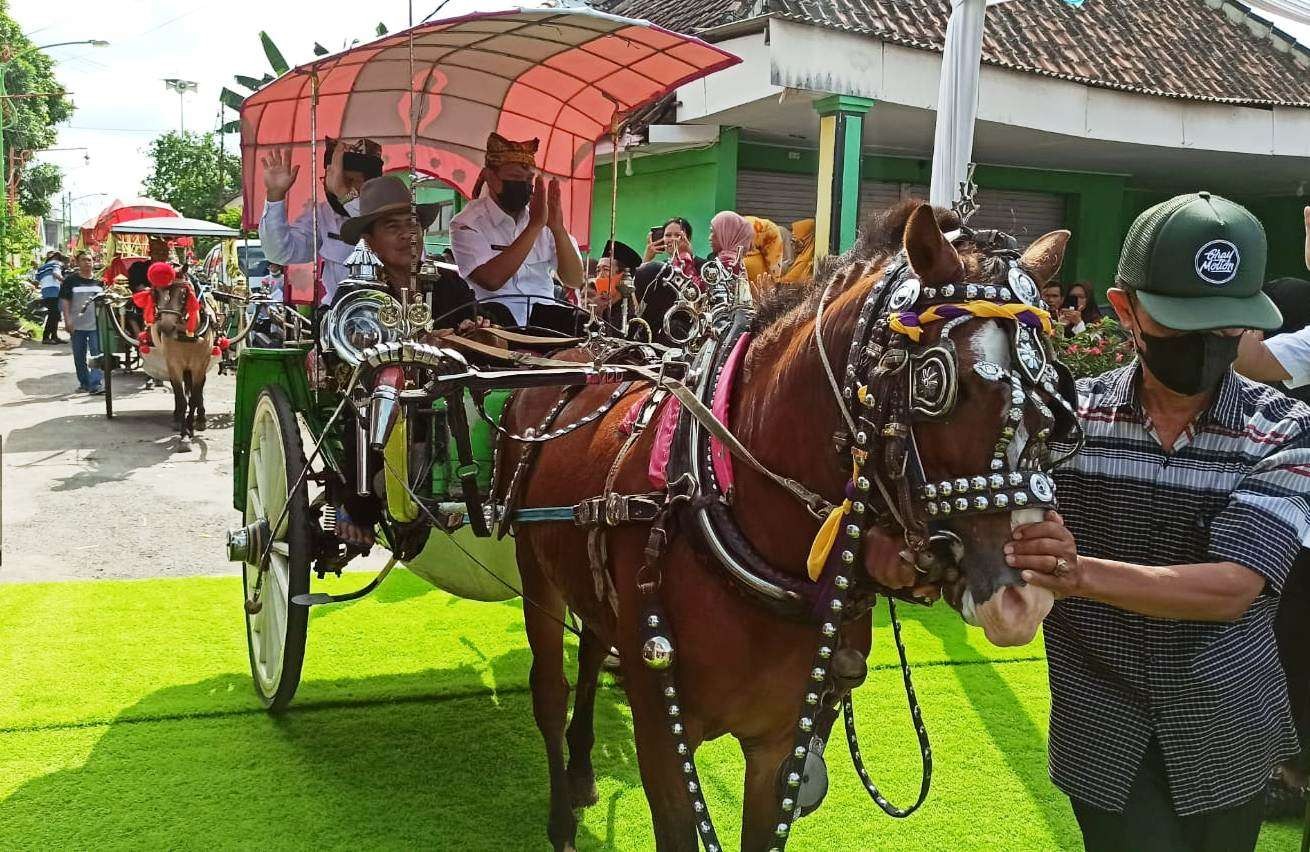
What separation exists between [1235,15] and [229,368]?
16.5m

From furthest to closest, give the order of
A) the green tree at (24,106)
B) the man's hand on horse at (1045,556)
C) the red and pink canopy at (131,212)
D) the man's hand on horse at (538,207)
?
the green tree at (24,106)
the red and pink canopy at (131,212)
the man's hand on horse at (538,207)
the man's hand on horse at (1045,556)

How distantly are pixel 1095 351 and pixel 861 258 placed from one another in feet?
13.7

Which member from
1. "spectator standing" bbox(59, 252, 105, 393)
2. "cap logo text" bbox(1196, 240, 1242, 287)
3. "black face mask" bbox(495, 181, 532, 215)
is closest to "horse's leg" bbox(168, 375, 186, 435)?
"spectator standing" bbox(59, 252, 105, 393)

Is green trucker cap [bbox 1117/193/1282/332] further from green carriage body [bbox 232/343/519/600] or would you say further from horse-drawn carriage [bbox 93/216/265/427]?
horse-drawn carriage [bbox 93/216/265/427]

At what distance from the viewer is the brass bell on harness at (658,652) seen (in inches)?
86.8

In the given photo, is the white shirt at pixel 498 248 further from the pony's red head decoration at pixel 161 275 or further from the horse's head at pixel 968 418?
the pony's red head decoration at pixel 161 275

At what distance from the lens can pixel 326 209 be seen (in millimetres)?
4547

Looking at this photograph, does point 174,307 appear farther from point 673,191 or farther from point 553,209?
point 553,209

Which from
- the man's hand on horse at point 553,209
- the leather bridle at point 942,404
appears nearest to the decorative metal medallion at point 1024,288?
the leather bridle at point 942,404

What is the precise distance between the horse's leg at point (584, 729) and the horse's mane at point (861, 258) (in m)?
1.63

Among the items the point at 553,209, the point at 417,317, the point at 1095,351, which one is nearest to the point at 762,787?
the point at 417,317

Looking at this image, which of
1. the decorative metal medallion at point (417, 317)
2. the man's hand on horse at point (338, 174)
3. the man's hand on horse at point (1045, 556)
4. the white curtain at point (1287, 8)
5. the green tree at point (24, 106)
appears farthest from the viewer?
the green tree at point (24, 106)

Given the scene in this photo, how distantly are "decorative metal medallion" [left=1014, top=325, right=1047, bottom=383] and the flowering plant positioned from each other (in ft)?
14.0

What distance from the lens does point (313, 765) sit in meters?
3.76
